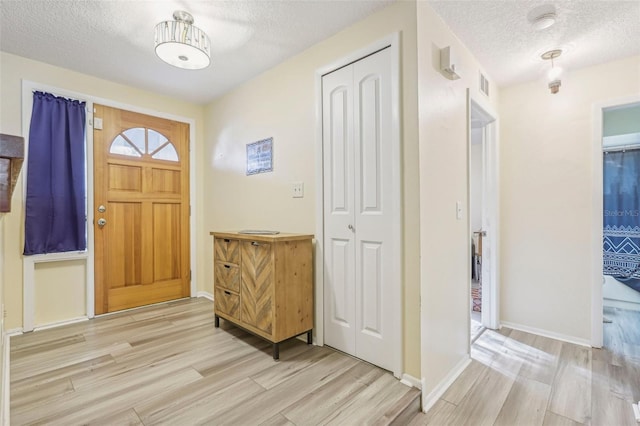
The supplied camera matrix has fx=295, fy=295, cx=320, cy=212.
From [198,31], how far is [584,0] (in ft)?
7.78

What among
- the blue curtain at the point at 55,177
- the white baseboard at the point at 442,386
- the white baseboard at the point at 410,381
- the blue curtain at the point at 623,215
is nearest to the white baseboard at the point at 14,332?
the blue curtain at the point at 55,177

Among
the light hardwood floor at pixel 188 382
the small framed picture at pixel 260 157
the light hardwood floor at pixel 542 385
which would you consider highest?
the small framed picture at pixel 260 157

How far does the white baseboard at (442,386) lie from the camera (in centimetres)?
170

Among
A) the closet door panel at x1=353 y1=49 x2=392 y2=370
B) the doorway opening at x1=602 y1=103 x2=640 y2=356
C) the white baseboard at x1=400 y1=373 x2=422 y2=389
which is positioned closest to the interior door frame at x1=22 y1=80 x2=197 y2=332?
the closet door panel at x1=353 y1=49 x2=392 y2=370

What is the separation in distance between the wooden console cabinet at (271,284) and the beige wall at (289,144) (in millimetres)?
354

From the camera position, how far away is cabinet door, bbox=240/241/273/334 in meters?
2.09

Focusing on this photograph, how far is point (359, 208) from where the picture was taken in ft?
6.77

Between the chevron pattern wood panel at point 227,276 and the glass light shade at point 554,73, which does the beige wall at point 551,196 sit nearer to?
the glass light shade at point 554,73

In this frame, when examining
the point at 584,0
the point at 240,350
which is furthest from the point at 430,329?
the point at 584,0

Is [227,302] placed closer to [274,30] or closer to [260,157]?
[260,157]

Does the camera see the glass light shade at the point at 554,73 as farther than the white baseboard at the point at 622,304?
No

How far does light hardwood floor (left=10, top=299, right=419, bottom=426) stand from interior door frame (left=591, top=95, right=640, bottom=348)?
191 cm

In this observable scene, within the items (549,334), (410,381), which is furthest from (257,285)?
(549,334)

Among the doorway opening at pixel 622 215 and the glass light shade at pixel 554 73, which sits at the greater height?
the glass light shade at pixel 554 73
